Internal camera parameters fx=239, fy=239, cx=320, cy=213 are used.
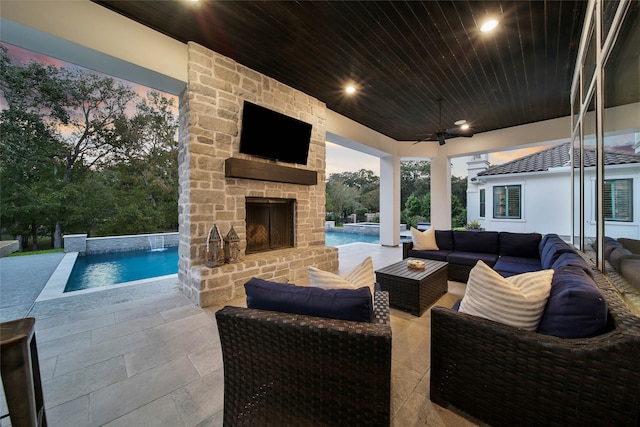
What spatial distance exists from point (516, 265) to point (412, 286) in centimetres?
195

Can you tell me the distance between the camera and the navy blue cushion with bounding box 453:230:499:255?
14.0 feet

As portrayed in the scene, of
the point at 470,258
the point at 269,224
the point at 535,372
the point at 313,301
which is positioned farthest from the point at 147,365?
the point at 470,258

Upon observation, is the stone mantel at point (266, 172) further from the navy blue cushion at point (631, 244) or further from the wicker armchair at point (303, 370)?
the navy blue cushion at point (631, 244)

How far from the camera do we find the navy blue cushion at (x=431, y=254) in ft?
13.8

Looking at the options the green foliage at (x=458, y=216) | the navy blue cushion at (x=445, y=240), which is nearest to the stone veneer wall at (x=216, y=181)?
the navy blue cushion at (x=445, y=240)

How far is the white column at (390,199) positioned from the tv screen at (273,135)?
402 centimetres

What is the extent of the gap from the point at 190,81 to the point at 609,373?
14.3 feet

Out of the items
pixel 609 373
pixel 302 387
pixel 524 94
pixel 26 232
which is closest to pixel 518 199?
pixel 524 94

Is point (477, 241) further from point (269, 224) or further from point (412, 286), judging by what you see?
point (269, 224)

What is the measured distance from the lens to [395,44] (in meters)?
3.14

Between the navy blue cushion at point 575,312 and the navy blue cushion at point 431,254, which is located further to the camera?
the navy blue cushion at point 431,254

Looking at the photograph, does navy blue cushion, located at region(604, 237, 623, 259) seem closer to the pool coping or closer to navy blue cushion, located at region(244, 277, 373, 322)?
navy blue cushion, located at region(244, 277, 373, 322)

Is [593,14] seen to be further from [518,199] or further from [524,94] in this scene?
[518,199]

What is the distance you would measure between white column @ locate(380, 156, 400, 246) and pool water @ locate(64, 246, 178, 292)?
6019 millimetres
